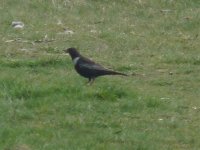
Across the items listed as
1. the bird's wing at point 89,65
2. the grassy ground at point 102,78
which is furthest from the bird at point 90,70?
the grassy ground at point 102,78

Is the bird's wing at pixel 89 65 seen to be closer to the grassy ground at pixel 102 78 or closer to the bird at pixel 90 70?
the bird at pixel 90 70

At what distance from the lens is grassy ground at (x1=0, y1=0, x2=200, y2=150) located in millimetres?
8547

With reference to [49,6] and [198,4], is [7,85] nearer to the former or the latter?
[49,6]

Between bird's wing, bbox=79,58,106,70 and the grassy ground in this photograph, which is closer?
the grassy ground

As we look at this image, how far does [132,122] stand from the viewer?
9.14 metres

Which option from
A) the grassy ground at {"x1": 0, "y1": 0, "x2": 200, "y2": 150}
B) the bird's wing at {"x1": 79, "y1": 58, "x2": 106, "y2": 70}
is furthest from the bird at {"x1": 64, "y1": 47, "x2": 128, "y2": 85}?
the grassy ground at {"x1": 0, "y1": 0, "x2": 200, "y2": 150}

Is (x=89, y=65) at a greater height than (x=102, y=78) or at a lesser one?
greater

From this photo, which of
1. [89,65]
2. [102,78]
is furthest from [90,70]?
[102,78]

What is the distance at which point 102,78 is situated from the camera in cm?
1175

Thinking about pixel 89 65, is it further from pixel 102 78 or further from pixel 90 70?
pixel 102 78

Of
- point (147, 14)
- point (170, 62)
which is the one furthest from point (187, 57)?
point (147, 14)

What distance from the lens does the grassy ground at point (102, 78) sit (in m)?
8.55

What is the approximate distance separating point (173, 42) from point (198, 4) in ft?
11.9

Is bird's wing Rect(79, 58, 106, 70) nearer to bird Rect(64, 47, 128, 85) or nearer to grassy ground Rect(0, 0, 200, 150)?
bird Rect(64, 47, 128, 85)
